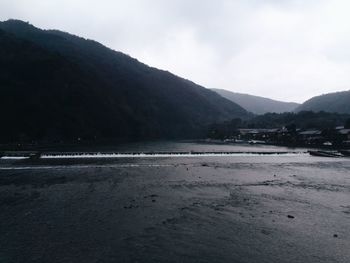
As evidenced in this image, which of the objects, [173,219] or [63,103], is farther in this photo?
[63,103]

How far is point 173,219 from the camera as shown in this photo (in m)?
20.4

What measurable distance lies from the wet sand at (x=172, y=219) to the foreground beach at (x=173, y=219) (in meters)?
0.05

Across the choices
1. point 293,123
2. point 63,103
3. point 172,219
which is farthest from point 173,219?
point 293,123

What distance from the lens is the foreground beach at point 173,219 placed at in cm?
1527

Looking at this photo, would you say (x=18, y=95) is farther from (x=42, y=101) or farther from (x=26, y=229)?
(x=26, y=229)

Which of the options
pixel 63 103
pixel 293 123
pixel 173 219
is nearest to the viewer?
pixel 173 219

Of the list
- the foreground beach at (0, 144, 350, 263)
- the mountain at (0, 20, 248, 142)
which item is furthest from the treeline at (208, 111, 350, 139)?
the foreground beach at (0, 144, 350, 263)

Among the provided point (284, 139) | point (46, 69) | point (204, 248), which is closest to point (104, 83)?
point (46, 69)

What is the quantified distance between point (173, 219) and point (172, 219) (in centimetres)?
6

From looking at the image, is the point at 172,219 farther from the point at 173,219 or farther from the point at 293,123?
the point at 293,123

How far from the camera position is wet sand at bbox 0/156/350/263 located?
601 inches

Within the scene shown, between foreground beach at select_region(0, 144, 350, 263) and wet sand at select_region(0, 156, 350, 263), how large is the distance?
5 centimetres

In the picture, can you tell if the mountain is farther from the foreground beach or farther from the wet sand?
the wet sand

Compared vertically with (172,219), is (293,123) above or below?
above
